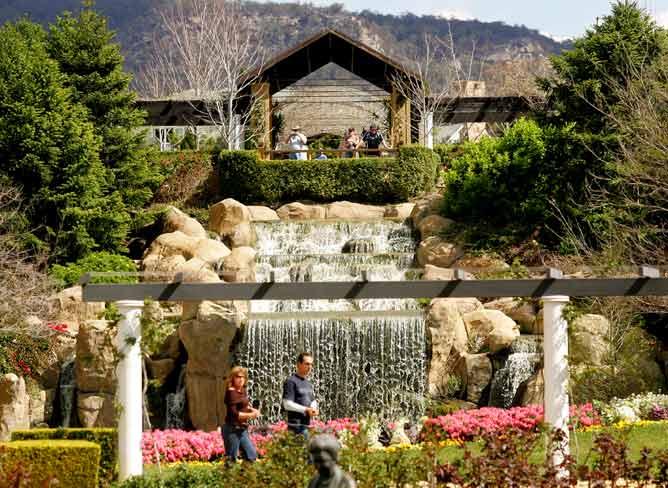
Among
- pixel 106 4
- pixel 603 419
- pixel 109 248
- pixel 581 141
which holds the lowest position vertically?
pixel 603 419

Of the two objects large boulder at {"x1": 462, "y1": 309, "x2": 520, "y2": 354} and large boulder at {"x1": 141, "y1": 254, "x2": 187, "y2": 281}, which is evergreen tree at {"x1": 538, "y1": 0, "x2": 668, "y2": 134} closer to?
large boulder at {"x1": 462, "y1": 309, "x2": 520, "y2": 354}

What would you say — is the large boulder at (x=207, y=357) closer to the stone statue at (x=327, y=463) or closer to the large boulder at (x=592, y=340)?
the large boulder at (x=592, y=340)

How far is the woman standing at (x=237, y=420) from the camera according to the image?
12305 millimetres

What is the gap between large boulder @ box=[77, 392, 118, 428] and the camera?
2103 cm

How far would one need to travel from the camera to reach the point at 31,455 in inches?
507

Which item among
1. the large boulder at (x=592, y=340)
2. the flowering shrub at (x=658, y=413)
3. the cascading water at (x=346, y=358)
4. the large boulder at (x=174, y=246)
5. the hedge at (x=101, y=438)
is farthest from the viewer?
the large boulder at (x=174, y=246)

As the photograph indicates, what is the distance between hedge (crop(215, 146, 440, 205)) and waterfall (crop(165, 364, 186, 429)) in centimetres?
1123

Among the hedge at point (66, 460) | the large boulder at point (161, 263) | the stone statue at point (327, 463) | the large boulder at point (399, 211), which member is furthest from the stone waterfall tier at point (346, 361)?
the stone statue at point (327, 463)

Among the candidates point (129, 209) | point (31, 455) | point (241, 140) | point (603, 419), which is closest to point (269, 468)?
point (31, 455)

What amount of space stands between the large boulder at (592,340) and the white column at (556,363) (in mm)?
6779

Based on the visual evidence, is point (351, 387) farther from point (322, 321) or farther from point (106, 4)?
point (106, 4)

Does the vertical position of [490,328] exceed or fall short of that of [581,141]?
it falls short

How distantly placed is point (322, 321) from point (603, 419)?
6.06 metres

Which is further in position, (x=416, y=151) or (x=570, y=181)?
(x=416, y=151)
